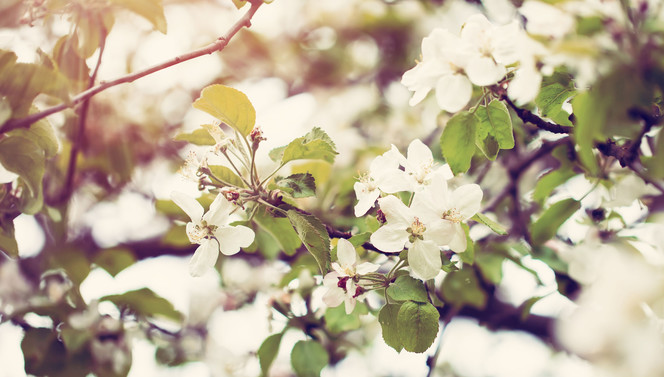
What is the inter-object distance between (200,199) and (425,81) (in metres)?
0.69

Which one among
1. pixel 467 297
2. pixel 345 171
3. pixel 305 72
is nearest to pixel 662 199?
pixel 467 297

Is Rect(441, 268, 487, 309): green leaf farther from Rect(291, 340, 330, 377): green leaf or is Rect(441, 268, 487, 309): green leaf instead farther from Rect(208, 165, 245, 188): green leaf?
Rect(208, 165, 245, 188): green leaf

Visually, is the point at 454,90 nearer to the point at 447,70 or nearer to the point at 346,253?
the point at 447,70

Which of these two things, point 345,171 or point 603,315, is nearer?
point 603,315

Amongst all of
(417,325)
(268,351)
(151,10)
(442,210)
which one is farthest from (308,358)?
(151,10)

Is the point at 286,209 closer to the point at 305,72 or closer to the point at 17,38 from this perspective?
the point at 17,38

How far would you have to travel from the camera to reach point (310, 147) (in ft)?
2.89

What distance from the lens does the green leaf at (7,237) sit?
3.54 feet

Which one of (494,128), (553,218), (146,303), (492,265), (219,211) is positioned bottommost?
(146,303)

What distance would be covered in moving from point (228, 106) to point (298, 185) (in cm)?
19

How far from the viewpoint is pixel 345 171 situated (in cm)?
183

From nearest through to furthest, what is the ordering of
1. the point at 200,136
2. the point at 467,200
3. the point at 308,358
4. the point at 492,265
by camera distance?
the point at 467,200 → the point at 200,136 → the point at 308,358 → the point at 492,265

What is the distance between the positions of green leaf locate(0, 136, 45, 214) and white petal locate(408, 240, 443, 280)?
30.3 inches

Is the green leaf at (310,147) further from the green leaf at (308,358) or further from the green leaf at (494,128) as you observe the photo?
the green leaf at (308,358)
